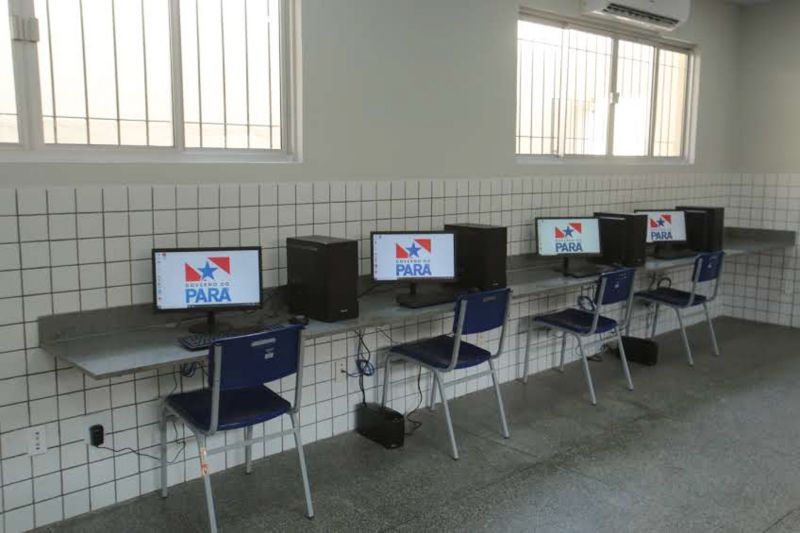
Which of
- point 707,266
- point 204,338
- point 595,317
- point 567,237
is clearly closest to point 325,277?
point 204,338

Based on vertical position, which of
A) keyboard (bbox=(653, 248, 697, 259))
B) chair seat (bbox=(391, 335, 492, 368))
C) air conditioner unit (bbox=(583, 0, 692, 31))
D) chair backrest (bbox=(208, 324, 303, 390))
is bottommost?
chair seat (bbox=(391, 335, 492, 368))

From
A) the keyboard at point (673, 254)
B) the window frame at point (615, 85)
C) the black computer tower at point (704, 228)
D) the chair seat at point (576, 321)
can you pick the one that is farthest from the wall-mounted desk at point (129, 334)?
the black computer tower at point (704, 228)

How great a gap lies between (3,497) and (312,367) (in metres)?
1.52

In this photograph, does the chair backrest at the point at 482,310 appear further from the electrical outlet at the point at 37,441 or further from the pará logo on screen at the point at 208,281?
the electrical outlet at the point at 37,441

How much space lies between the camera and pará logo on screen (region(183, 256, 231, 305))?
317 cm

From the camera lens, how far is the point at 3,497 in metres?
2.87

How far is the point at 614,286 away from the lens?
463 cm

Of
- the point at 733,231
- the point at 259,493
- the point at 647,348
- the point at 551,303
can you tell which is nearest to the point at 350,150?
the point at 259,493

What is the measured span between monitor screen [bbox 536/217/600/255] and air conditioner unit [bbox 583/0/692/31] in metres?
1.52

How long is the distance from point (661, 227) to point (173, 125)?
403 centimetres

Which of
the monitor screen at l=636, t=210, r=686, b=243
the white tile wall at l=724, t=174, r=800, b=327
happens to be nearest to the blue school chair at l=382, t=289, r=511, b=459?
the monitor screen at l=636, t=210, r=686, b=243

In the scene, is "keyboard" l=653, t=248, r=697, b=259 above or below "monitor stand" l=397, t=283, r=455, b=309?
above

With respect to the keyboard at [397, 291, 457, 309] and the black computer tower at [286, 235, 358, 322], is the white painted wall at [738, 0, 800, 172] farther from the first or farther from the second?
the black computer tower at [286, 235, 358, 322]

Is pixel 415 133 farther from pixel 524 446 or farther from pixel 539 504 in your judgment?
pixel 539 504
